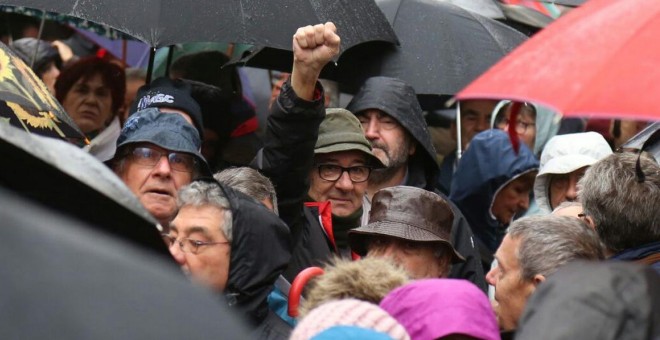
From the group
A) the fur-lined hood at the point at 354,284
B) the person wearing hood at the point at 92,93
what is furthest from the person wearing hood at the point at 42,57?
the fur-lined hood at the point at 354,284

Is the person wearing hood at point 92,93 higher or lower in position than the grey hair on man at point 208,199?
lower

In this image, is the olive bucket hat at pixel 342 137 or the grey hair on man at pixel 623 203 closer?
the grey hair on man at pixel 623 203

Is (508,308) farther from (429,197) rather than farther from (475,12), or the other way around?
(475,12)

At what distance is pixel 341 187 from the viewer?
5.51 m

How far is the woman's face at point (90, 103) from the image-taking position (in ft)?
22.4

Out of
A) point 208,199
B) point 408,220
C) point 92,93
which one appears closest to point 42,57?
point 92,93

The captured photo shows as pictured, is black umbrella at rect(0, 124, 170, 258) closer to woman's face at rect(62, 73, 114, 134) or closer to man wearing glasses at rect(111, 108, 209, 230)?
man wearing glasses at rect(111, 108, 209, 230)

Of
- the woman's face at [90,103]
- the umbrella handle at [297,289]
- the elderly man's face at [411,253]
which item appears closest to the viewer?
the umbrella handle at [297,289]

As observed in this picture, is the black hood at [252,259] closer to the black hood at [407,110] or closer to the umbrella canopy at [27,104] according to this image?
the umbrella canopy at [27,104]

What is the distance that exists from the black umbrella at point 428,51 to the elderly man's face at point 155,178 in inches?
58.3

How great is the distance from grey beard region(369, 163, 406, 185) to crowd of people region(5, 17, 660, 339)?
0.03 feet

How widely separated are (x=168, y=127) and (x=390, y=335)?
8.13ft

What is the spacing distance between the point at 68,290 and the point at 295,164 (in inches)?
147

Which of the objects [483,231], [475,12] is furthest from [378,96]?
[475,12]
